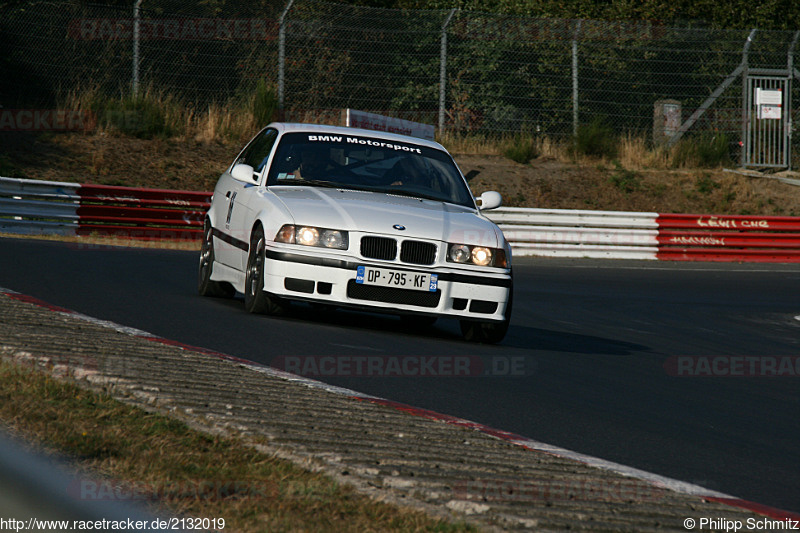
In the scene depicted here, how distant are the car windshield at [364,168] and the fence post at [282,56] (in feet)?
→ 46.5

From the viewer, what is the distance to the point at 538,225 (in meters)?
23.5

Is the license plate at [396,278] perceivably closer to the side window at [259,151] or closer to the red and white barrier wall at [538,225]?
the side window at [259,151]

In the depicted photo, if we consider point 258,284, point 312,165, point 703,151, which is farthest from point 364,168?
point 703,151

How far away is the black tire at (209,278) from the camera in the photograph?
10672 millimetres

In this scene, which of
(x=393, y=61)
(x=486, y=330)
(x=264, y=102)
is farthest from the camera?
(x=264, y=102)

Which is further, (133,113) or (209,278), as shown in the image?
(133,113)

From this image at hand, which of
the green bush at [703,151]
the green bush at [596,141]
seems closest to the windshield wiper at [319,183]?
the green bush at [596,141]

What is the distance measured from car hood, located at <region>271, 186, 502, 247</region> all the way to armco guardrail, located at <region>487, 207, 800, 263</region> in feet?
44.4

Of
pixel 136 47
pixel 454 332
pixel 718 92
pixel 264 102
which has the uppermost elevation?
pixel 136 47

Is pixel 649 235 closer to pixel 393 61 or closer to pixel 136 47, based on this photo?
pixel 393 61

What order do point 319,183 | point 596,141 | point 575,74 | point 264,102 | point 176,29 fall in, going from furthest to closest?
point 596,141 → point 575,74 → point 264,102 → point 176,29 → point 319,183

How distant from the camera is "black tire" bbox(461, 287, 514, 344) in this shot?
9109 mm

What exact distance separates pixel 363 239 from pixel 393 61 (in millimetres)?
16626

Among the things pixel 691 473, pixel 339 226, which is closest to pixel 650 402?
pixel 691 473
